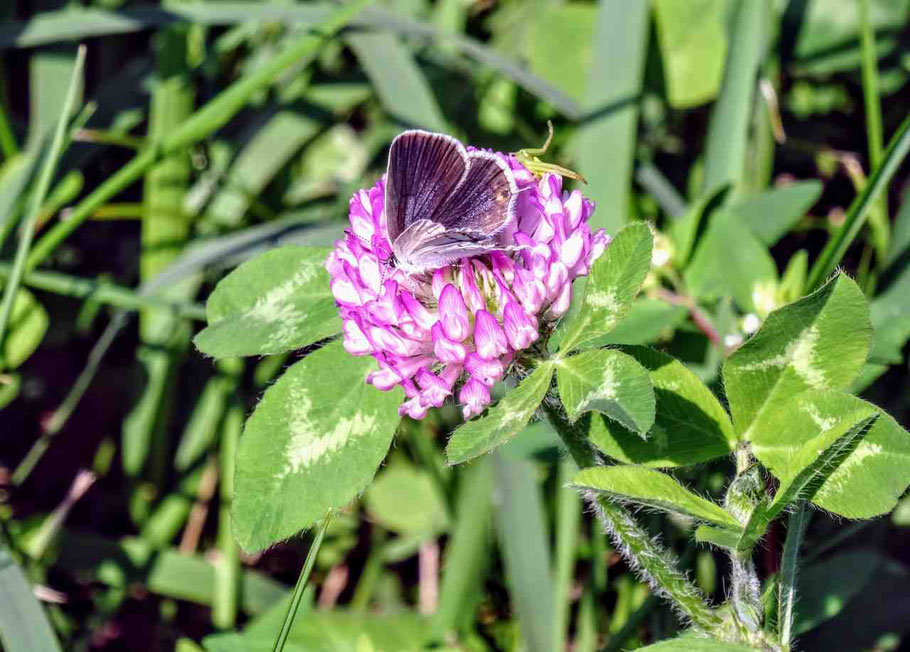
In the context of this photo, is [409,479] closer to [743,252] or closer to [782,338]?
[743,252]

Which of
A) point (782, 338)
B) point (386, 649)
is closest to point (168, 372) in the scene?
point (386, 649)

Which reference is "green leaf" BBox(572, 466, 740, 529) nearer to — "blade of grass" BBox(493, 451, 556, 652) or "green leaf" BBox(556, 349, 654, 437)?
"green leaf" BBox(556, 349, 654, 437)

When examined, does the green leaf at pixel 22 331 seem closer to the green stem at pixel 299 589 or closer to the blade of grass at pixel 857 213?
the green stem at pixel 299 589

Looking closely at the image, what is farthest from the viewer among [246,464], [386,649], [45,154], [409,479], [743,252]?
[409,479]

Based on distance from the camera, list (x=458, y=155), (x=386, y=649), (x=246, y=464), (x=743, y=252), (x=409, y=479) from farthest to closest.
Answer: (x=409, y=479) < (x=386, y=649) < (x=743, y=252) < (x=246, y=464) < (x=458, y=155)

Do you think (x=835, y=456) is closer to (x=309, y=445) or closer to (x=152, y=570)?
(x=309, y=445)

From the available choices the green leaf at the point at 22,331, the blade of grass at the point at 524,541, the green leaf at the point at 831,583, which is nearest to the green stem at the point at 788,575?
the green leaf at the point at 831,583

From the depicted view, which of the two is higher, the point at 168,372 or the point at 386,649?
the point at 168,372

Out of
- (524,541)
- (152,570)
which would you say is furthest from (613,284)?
(152,570)
